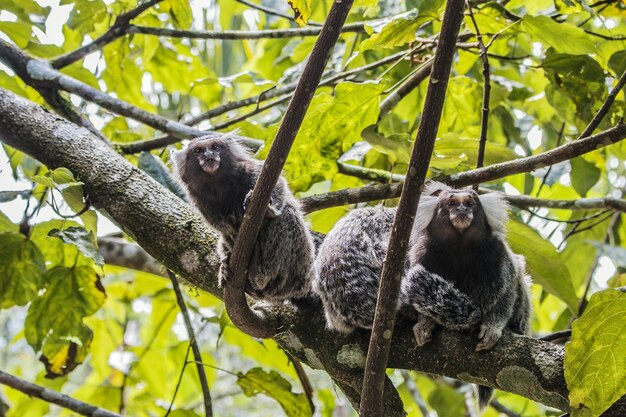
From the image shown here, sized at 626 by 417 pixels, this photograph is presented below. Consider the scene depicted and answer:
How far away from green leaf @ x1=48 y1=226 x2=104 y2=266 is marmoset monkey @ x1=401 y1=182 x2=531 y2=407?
1465mm

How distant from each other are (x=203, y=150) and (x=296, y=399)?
153cm

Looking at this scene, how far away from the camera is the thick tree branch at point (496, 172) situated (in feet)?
10.6

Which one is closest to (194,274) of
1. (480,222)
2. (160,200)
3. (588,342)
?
(160,200)

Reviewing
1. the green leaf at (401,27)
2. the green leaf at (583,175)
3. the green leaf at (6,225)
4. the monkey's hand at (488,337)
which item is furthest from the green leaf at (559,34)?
the green leaf at (6,225)

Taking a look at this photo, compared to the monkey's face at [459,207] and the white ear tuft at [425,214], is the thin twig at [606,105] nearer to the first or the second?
the monkey's face at [459,207]

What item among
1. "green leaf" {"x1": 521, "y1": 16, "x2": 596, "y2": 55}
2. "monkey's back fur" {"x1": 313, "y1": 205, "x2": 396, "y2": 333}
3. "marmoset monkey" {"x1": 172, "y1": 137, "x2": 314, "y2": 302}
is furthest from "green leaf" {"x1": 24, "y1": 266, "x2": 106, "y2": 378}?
"green leaf" {"x1": 521, "y1": 16, "x2": 596, "y2": 55}

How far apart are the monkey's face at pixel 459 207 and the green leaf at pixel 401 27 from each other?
861 mm

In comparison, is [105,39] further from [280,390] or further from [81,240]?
[280,390]

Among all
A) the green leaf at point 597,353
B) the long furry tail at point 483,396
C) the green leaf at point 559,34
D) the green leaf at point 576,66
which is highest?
the green leaf at point 576,66

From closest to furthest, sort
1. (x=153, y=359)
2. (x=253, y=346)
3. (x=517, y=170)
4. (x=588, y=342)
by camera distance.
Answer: (x=588, y=342) < (x=517, y=170) < (x=253, y=346) < (x=153, y=359)

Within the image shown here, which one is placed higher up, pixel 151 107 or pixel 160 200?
pixel 151 107

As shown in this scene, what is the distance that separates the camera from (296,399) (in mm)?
4277

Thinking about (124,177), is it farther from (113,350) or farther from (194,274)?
(113,350)

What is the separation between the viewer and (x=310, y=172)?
3.99 meters
